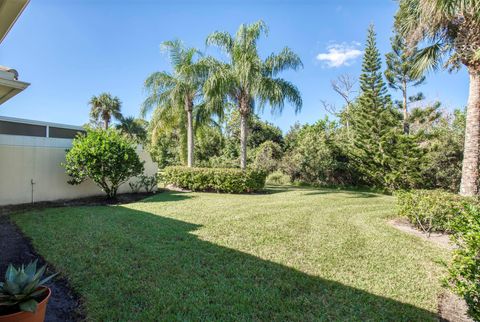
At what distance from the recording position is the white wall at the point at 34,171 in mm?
7453

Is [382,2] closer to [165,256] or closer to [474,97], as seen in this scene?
[474,97]

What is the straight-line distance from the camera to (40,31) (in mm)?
6117

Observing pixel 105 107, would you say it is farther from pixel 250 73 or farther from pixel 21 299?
pixel 21 299

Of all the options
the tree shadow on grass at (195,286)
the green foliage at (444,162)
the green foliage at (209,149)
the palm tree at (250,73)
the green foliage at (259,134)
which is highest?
the palm tree at (250,73)

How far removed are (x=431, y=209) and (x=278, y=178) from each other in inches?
451

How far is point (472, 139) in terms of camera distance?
7070mm

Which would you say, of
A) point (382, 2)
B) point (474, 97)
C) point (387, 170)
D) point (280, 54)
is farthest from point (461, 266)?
point (387, 170)

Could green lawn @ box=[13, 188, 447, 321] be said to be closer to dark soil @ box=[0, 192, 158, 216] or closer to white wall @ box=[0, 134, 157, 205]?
dark soil @ box=[0, 192, 158, 216]

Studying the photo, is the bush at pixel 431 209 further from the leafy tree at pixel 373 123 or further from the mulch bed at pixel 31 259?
the leafy tree at pixel 373 123

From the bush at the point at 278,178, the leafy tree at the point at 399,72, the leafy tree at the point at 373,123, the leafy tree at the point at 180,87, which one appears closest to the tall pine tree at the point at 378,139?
the leafy tree at the point at 373,123

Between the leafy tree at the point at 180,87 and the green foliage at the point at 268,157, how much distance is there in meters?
6.18

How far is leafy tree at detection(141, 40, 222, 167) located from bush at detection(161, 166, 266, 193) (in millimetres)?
1419

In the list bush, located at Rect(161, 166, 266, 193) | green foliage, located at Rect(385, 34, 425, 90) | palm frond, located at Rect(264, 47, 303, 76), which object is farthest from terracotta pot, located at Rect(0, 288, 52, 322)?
Answer: green foliage, located at Rect(385, 34, 425, 90)

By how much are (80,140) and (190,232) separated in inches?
226
